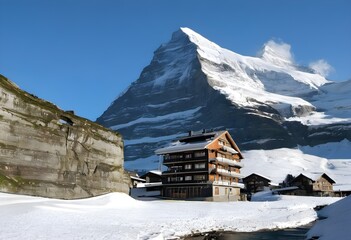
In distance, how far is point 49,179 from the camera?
3556 cm

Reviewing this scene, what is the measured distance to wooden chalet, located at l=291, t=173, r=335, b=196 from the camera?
105 meters

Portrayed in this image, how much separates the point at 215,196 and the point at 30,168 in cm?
4712

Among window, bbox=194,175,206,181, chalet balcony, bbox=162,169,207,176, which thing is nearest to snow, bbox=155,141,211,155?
chalet balcony, bbox=162,169,207,176

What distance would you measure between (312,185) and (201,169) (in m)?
46.5

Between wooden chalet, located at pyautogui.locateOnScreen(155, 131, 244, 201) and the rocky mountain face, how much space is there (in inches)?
1220

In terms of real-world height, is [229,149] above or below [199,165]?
above

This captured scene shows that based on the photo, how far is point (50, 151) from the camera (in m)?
36.3

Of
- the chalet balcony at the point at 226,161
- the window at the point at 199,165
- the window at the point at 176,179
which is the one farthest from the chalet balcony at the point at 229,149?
the window at the point at 176,179

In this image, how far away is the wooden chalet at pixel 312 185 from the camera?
10488 cm

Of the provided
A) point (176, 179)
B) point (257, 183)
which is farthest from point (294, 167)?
point (176, 179)

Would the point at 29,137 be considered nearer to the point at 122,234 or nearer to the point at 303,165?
the point at 122,234

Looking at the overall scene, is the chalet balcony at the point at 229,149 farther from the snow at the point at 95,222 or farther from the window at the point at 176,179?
the snow at the point at 95,222

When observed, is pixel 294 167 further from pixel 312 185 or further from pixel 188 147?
pixel 188 147

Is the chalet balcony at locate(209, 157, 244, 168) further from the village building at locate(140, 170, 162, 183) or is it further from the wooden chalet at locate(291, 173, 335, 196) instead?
the wooden chalet at locate(291, 173, 335, 196)
